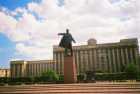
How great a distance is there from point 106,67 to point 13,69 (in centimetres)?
6416

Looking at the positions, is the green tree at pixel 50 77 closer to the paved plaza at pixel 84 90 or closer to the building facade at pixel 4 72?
the paved plaza at pixel 84 90

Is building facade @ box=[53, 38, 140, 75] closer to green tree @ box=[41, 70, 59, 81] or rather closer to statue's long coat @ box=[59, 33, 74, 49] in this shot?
green tree @ box=[41, 70, 59, 81]

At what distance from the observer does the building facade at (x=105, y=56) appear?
86.1m

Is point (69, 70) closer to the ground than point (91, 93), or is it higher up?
higher up

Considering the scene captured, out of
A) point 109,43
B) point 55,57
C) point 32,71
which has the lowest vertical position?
point 32,71

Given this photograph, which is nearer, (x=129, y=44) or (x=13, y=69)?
(x=129, y=44)

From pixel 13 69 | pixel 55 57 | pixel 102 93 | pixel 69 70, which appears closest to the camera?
pixel 102 93

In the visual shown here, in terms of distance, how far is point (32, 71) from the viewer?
119125mm

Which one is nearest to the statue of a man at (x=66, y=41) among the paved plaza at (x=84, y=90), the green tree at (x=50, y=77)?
the paved plaza at (x=84, y=90)

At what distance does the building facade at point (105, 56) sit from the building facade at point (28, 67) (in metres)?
22.6

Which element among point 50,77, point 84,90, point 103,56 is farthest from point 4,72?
point 84,90

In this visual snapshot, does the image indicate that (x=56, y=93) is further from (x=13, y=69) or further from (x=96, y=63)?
(x=13, y=69)

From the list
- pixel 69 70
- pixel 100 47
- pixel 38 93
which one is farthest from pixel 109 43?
pixel 38 93

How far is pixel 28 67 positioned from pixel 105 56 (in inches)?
2212
